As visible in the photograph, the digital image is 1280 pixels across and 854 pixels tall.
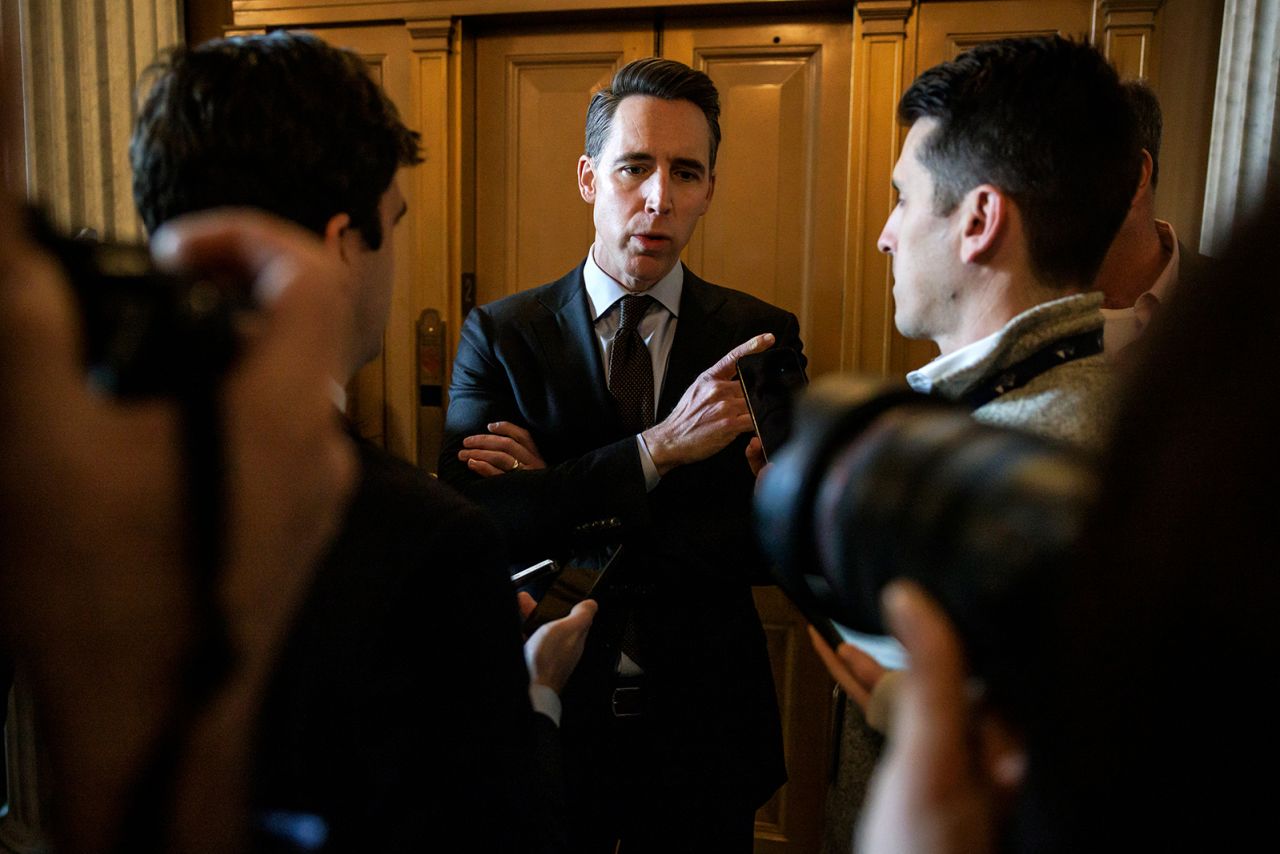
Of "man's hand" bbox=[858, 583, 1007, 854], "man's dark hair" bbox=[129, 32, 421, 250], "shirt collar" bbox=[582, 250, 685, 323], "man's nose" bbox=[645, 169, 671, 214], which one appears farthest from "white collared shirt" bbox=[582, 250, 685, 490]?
"man's hand" bbox=[858, 583, 1007, 854]

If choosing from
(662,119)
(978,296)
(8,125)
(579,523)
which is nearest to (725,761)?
(579,523)

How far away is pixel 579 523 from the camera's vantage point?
1.40m

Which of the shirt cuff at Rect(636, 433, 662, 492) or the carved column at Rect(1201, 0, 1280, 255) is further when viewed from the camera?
the carved column at Rect(1201, 0, 1280, 255)

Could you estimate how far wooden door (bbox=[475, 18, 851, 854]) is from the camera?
2.26 meters

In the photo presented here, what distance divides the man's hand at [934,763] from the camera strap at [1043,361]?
49 cm

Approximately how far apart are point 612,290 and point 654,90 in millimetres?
381

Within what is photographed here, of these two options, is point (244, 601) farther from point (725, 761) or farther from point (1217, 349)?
point (725, 761)

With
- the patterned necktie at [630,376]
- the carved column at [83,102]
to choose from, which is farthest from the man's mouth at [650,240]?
the carved column at [83,102]

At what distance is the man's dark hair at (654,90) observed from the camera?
161 centimetres

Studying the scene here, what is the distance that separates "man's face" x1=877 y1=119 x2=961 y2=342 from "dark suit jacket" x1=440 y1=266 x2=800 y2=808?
0.55 metres

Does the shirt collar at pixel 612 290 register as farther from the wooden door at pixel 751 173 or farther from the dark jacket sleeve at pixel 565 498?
the wooden door at pixel 751 173

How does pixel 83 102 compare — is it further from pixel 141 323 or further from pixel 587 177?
pixel 141 323

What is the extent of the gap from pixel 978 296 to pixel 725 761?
91cm

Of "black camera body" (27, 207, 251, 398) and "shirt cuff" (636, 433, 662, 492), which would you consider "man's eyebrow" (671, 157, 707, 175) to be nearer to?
"shirt cuff" (636, 433, 662, 492)
